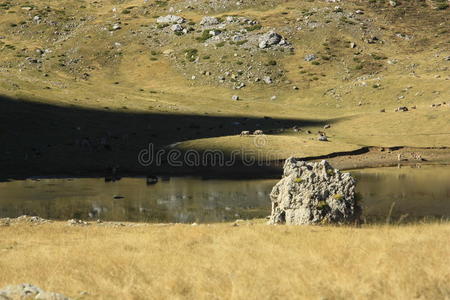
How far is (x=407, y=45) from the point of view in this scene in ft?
477

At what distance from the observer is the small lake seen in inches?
1547

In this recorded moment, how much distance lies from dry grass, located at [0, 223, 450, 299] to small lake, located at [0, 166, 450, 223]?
49.8 ft

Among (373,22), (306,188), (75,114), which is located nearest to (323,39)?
(373,22)

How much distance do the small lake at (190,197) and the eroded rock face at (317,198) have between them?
459cm

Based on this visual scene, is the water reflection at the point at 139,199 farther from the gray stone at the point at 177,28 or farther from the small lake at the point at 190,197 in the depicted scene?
the gray stone at the point at 177,28

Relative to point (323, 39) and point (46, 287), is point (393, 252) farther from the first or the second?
point (323, 39)

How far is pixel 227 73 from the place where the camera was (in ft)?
442

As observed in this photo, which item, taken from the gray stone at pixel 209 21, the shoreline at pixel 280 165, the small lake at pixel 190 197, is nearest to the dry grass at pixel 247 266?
the small lake at pixel 190 197

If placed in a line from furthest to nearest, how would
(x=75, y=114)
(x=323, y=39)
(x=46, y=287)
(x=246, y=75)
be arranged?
(x=323, y=39) < (x=246, y=75) < (x=75, y=114) < (x=46, y=287)

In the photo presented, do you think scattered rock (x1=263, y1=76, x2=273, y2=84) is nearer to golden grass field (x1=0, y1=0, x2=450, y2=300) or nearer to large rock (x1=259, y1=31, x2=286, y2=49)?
golden grass field (x1=0, y1=0, x2=450, y2=300)

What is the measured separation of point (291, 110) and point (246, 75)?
1110 inches

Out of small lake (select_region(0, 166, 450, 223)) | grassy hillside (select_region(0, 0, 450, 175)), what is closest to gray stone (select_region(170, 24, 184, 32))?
grassy hillside (select_region(0, 0, 450, 175))

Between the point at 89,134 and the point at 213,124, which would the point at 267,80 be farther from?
the point at 89,134

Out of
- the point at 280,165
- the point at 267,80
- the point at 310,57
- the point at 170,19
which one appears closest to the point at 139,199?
the point at 280,165
